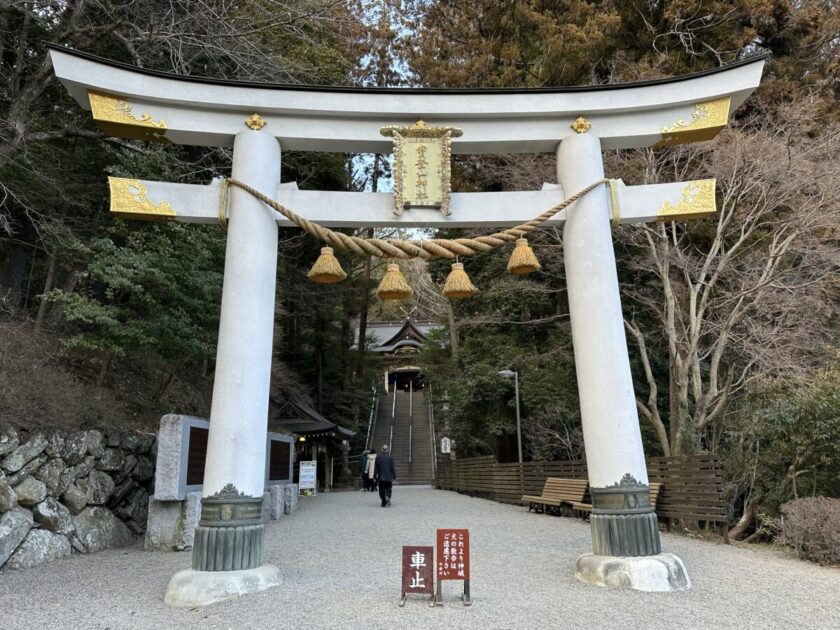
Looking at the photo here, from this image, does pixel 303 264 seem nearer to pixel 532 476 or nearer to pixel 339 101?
pixel 532 476

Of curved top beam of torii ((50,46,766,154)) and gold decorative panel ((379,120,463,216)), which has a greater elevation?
curved top beam of torii ((50,46,766,154))

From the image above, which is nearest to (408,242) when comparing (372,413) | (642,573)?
(642,573)

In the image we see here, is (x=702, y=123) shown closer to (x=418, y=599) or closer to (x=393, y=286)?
(x=393, y=286)

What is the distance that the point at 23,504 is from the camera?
20.9 ft

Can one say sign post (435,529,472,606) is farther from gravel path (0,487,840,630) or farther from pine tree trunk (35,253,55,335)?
pine tree trunk (35,253,55,335)

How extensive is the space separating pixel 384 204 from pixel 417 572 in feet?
11.0

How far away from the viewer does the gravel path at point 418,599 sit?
3861mm

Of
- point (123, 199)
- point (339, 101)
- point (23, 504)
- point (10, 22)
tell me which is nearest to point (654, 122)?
point (339, 101)

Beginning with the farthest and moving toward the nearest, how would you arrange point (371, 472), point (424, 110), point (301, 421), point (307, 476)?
point (371, 472) < point (301, 421) < point (307, 476) < point (424, 110)

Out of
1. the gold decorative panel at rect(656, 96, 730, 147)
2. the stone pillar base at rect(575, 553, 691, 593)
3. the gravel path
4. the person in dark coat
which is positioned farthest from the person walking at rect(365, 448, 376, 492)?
the gold decorative panel at rect(656, 96, 730, 147)

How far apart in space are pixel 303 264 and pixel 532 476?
9.20 metres

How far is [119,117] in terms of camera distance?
5262mm

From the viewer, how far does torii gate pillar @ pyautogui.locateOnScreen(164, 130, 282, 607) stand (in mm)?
4516

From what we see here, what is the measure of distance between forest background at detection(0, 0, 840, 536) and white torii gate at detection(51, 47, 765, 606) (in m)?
3.28
